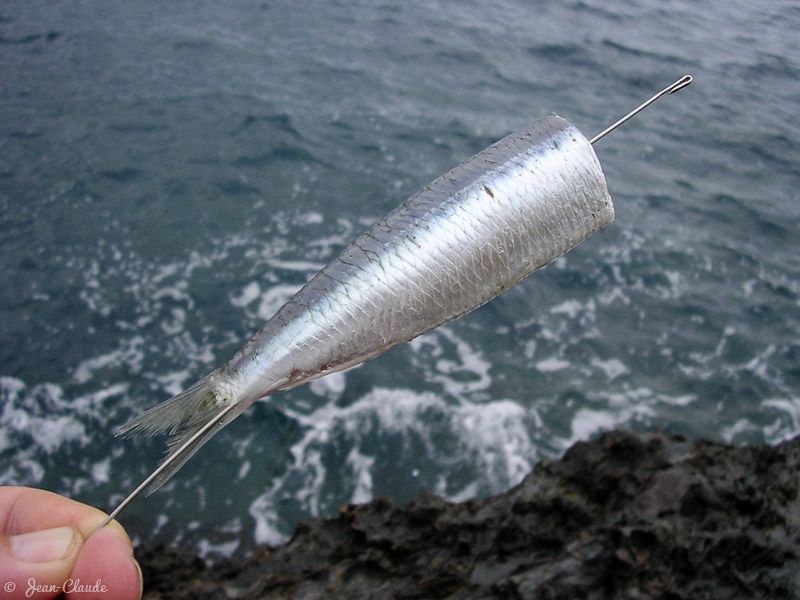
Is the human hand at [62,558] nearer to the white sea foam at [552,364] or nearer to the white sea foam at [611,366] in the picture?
the white sea foam at [552,364]

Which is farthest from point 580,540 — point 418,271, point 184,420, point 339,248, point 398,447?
point 339,248

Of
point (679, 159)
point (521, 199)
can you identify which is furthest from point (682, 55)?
point (521, 199)

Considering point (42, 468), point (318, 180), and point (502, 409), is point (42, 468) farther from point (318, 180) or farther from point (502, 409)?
point (318, 180)

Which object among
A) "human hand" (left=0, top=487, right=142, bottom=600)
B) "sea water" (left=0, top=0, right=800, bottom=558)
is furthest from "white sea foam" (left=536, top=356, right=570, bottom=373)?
"human hand" (left=0, top=487, right=142, bottom=600)

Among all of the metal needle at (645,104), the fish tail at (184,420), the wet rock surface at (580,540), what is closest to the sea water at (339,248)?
the wet rock surface at (580,540)

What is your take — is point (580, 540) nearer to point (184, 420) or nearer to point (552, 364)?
point (184, 420)

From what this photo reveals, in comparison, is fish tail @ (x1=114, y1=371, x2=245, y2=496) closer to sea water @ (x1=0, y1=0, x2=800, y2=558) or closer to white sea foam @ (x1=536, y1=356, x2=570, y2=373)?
sea water @ (x1=0, y1=0, x2=800, y2=558)
